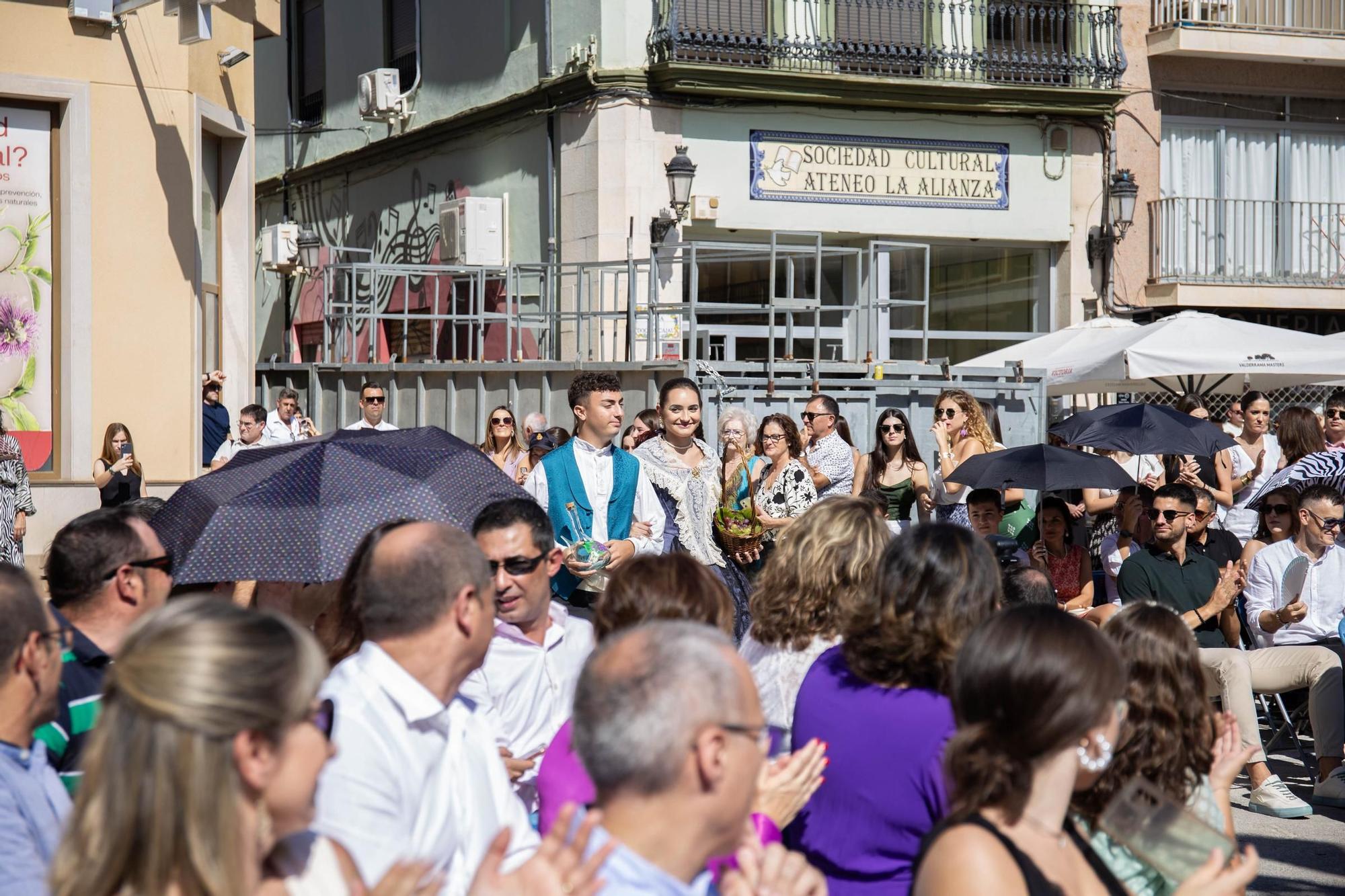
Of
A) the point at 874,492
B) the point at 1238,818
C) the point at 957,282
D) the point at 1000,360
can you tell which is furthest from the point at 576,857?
the point at 957,282

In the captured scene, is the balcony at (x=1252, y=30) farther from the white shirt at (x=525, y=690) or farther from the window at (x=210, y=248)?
the white shirt at (x=525, y=690)

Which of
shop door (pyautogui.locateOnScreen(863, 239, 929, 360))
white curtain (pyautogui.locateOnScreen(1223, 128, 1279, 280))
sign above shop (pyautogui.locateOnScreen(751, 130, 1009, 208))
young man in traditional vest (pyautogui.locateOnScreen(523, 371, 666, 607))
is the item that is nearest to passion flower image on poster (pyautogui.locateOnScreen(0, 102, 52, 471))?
young man in traditional vest (pyautogui.locateOnScreen(523, 371, 666, 607))

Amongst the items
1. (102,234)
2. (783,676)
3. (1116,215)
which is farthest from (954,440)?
(1116,215)

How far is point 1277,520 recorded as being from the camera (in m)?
9.12

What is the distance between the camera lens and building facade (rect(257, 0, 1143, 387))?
18.3 m

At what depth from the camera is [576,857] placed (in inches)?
94.4

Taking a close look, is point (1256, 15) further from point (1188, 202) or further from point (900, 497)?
point (900, 497)

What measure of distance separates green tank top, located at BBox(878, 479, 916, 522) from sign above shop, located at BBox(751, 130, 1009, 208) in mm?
8817

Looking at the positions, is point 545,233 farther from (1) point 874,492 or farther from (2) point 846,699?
(2) point 846,699

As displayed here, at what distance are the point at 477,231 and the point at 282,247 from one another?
3.55 metres

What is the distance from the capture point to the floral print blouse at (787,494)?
31.3ft

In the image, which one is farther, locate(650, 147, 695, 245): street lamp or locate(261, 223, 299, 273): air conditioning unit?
locate(261, 223, 299, 273): air conditioning unit

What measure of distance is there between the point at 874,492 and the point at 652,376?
437 cm

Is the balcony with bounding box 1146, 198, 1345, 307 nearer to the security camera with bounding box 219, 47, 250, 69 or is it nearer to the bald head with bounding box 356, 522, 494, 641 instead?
the security camera with bounding box 219, 47, 250, 69
